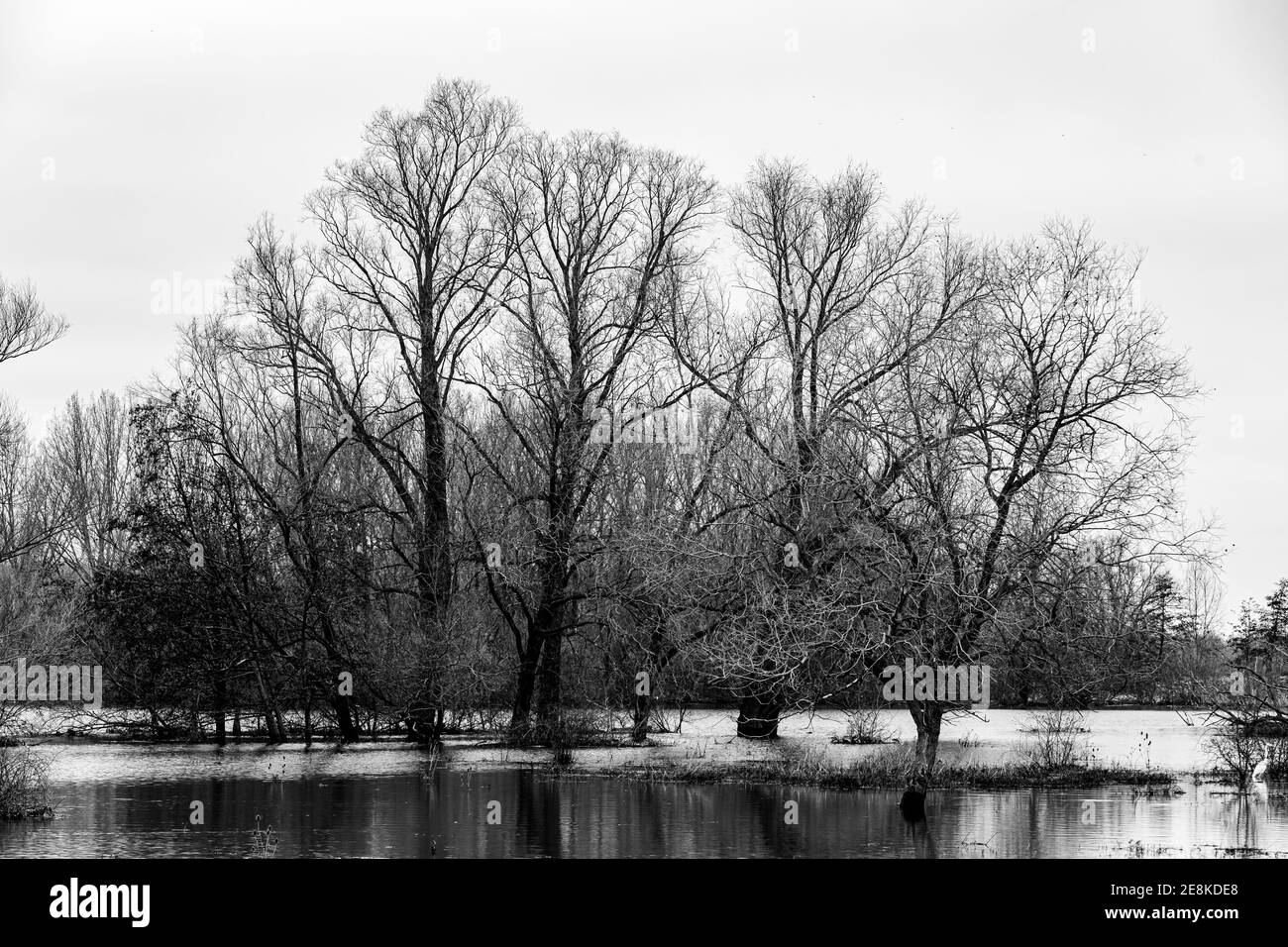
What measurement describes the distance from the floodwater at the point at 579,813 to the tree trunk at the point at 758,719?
1522 millimetres

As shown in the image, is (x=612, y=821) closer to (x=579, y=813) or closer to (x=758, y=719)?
(x=579, y=813)

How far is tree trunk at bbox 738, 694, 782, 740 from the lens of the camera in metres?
37.5

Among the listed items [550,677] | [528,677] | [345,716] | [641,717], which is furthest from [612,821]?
[345,716]

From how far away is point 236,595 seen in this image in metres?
40.8

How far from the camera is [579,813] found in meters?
25.6

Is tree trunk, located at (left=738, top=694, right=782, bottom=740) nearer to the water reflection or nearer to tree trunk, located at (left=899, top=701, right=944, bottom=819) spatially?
the water reflection

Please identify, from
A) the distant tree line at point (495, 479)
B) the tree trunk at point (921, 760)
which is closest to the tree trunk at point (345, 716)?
the distant tree line at point (495, 479)

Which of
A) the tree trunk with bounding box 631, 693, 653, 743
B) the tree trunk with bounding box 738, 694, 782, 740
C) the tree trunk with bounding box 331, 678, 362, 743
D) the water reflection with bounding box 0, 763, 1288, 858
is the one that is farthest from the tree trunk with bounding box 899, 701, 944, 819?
the tree trunk with bounding box 331, 678, 362, 743

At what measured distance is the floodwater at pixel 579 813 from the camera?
21234mm

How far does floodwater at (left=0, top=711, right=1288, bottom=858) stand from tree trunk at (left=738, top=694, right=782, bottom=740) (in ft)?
4.99

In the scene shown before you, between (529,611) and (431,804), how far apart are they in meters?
14.4

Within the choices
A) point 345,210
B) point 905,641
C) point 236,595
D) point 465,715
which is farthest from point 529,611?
point 905,641
